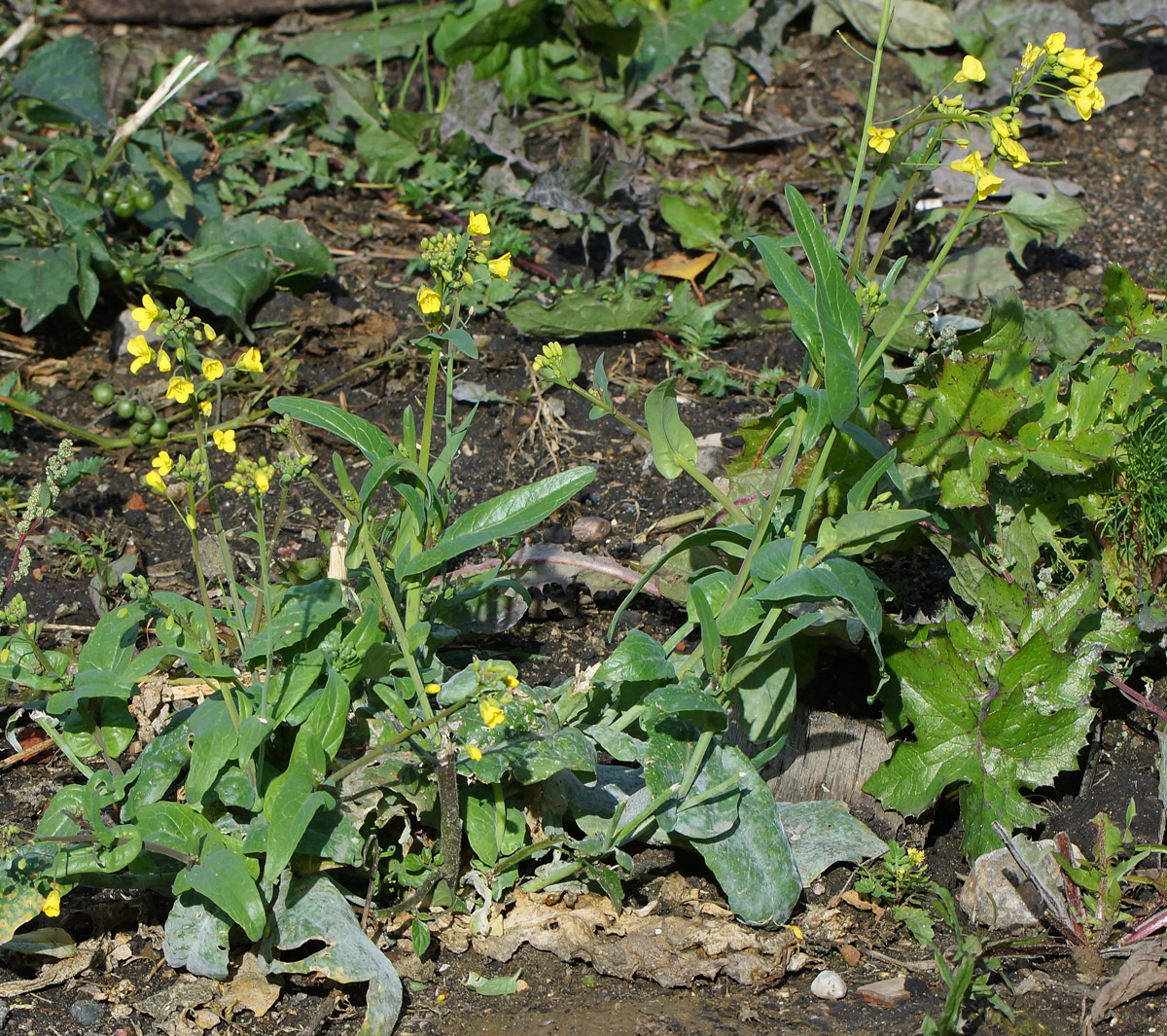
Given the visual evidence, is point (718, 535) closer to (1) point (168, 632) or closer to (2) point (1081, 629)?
(2) point (1081, 629)

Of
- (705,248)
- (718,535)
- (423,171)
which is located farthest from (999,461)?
(423,171)

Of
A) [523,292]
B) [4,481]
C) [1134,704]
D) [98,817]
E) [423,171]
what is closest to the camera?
[98,817]

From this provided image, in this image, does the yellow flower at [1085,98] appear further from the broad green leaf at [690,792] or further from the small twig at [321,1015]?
the small twig at [321,1015]

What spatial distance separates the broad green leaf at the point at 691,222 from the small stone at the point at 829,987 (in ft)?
8.62

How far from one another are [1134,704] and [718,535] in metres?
1.25

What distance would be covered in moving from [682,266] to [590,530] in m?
1.32

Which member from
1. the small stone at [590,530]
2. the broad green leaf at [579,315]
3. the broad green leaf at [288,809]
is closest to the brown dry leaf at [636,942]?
the broad green leaf at [288,809]

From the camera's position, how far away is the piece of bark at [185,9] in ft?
17.1

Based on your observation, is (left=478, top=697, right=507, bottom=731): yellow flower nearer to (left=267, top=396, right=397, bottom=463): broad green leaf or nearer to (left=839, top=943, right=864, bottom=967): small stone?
(left=267, top=396, right=397, bottom=463): broad green leaf

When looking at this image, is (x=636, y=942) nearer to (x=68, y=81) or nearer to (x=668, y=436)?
(x=668, y=436)

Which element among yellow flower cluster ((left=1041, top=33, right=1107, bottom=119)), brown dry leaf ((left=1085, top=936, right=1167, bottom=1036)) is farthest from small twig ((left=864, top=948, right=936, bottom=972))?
yellow flower cluster ((left=1041, top=33, right=1107, bottom=119))

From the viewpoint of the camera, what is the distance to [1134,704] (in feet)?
9.29

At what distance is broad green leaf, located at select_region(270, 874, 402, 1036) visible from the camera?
200cm

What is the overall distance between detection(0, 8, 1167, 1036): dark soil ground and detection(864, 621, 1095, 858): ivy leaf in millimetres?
140
